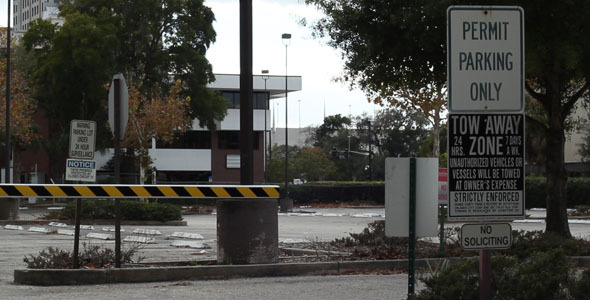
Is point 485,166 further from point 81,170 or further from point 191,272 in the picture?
point 81,170

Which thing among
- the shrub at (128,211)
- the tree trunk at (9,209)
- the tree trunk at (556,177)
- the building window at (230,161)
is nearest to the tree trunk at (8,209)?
the tree trunk at (9,209)

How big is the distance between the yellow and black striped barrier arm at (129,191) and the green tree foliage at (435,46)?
4.22m

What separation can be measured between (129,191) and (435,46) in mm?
6292

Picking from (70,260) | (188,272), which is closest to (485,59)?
(188,272)

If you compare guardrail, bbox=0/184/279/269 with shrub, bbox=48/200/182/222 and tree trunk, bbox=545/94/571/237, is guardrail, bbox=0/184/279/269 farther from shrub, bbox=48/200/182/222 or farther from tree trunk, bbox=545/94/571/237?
shrub, bbox=48/200/182/222

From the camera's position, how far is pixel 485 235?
602 centimetres

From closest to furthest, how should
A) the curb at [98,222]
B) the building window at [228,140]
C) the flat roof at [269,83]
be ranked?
the curb at [98,222] < the flat roof at [269,83] < the building window at [228,140]

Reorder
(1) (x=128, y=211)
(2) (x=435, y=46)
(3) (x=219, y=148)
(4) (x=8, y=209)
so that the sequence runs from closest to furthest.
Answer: (2) (x=435, y=46), (4) (x=8, y=209), (1) (x=128, y=211), (3) (x=219, y=148)

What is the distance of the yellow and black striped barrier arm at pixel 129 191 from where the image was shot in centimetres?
1258

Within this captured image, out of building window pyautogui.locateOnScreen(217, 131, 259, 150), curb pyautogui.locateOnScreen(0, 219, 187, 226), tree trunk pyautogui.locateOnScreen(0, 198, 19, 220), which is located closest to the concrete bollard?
curb pyautogui.locateOnScreen(0, 219, 187, 226)

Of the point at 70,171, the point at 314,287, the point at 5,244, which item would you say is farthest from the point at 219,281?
the point at 5,244

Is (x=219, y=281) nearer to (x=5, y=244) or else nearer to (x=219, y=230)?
(x=219, y=230)

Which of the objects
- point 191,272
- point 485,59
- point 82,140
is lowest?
point 191,272

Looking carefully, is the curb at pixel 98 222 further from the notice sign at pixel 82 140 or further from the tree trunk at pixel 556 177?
the tree trunk at pixel 556 177
